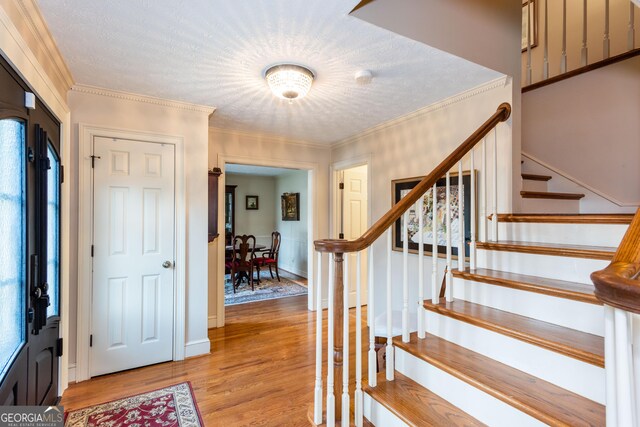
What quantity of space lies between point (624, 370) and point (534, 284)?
1.03 metres

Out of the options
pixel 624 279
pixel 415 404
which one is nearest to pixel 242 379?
pixel 415 404

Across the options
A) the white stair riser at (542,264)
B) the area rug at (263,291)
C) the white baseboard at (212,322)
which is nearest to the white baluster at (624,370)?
the white stair riser at (542,264)

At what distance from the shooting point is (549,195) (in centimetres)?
250

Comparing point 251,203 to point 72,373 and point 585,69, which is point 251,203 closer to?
point 72,373

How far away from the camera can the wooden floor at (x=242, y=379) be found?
2.09m

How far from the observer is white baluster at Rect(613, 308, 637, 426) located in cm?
71

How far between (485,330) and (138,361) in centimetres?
274

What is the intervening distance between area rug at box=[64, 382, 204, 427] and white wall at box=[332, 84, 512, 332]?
1.63 m

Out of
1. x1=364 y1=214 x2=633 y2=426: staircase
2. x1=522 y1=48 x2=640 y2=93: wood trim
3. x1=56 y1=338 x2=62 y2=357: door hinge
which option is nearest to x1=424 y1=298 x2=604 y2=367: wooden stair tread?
x1=364 y1=214 x2=633 y2=426: staircase

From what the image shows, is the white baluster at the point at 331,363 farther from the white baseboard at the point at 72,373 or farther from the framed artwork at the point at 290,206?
the framed artwork at the point at 290,206

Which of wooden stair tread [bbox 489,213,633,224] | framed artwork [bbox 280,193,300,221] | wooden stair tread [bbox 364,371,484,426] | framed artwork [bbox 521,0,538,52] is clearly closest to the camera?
wooden stair tread [bbox 364,371,484,426]

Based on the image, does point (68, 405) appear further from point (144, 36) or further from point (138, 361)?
point (144, 36)

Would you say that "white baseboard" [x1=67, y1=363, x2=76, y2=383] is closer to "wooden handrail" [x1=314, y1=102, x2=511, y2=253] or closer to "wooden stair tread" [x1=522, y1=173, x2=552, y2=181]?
"wooden handrail" [x1=314, y1=102, x2=511, y2=253]

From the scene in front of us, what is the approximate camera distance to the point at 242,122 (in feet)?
11.1
